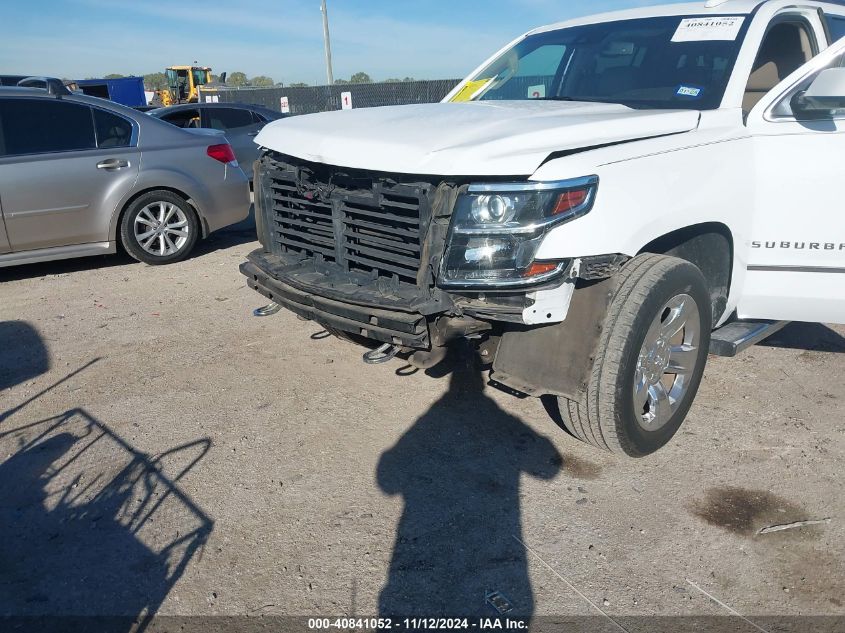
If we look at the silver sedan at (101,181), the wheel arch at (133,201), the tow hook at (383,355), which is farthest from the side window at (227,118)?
the tow hook at (383,355)

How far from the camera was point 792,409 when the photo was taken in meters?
3.96

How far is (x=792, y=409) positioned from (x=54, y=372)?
4.41 m

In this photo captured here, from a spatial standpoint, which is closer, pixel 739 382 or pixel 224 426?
pixel 224 426

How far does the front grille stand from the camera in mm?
3119

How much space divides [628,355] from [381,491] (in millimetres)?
1239

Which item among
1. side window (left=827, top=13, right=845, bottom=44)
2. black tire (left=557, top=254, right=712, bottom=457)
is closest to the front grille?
black tire (left=557, top=254, right=712, bottom=457)

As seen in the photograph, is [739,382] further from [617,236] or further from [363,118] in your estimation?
[363,118]

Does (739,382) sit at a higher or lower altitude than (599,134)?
lower

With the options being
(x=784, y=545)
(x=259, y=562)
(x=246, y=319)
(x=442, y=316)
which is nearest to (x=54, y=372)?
(x=246, y=319)

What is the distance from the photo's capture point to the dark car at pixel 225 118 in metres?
10.9

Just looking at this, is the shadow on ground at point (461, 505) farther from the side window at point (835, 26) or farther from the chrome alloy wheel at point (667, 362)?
the side window at point (835, 26)

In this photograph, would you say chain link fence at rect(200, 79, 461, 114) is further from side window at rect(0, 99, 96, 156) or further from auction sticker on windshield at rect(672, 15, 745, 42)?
auction sticker on windshield at rect(672, 15, 745, 42)

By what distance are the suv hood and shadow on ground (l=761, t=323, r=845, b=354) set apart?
2.22 metres

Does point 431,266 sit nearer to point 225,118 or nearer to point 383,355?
point 383,355
